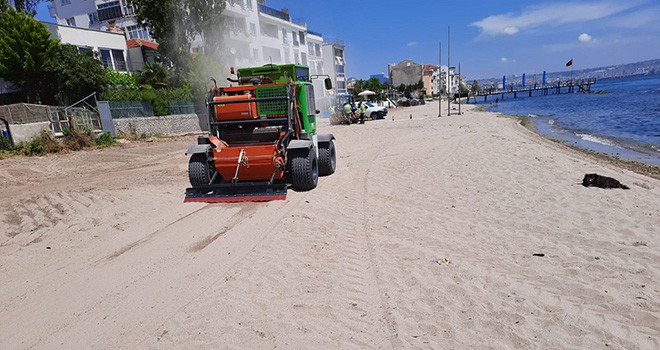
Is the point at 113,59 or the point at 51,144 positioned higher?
the point at 113,59

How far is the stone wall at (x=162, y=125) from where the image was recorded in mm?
20766

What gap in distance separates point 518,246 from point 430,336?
7.93 ft

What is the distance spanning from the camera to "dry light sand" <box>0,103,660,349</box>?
3.25 m

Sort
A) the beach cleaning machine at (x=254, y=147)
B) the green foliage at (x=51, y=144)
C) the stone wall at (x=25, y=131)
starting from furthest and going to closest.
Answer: the stone wall at (x=25, y=131), the green foliage at (x=51, y=144), the beach cleaning machine at (x=254, y=147)

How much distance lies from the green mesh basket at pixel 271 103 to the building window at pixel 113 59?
83.9 feet

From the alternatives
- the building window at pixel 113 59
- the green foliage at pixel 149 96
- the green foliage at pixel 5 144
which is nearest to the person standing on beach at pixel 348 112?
the green foliage at pixel 149 96

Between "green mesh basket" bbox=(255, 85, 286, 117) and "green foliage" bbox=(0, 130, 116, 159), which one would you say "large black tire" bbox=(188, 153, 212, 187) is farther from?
"green foliage" bbox=(0, 130, 116, 159)

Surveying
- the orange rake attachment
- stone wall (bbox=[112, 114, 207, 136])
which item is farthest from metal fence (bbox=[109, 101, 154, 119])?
the orange rake attachment

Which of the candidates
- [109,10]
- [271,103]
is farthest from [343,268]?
[109,10]

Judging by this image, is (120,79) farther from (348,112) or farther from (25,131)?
(348,112)

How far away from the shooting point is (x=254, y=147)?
737cm

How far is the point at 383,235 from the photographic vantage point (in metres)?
5.43

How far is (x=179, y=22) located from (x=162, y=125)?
938 centimetres

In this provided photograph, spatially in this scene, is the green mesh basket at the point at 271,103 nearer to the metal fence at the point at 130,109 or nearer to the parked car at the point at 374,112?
the metal fence at the point at 130,109
